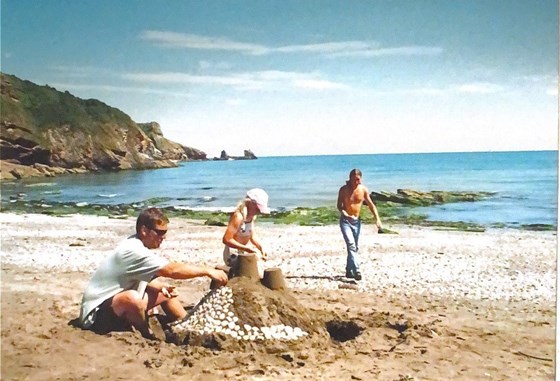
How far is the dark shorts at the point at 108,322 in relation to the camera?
3.67 meters

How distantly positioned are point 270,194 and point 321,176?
1.14 feet

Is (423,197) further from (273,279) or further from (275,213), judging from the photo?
(273,279)

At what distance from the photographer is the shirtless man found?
399 centimetres

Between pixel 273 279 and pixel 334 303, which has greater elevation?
pixel 273 279

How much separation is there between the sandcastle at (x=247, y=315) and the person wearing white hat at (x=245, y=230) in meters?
0.13

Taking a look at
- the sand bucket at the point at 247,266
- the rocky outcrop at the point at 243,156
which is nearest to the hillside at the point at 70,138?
the rocky outcrop at the point at 243,156

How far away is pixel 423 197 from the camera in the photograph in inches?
159

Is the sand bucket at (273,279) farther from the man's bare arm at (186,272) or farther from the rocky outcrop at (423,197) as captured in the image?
the rocky outcrop at (423,197)

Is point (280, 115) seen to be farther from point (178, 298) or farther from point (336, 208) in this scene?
point (178, 298)

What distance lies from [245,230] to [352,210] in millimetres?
684

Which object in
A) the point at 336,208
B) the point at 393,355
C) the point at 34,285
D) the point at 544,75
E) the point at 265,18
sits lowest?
the point at 393,355

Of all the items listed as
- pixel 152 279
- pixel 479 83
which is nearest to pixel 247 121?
pixel 152 279

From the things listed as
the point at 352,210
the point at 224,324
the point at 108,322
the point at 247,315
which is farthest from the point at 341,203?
the point at 108,322

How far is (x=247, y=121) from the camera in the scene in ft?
13.6
